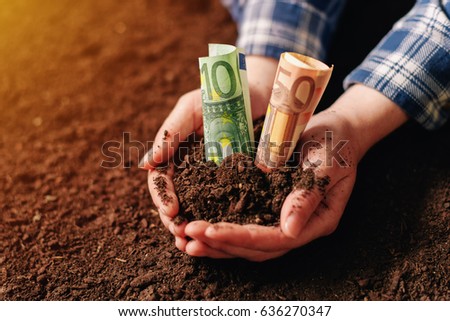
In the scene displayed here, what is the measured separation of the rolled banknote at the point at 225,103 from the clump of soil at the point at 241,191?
6 cm

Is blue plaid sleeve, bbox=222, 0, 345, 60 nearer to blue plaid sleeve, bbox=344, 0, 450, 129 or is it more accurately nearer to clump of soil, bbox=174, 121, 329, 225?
blue plaid sleeve, bbox=344, 0, 450, 129

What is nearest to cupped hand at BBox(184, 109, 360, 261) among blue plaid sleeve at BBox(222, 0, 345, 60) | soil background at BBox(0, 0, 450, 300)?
soil background at BBox(0, 0, 450, 300)

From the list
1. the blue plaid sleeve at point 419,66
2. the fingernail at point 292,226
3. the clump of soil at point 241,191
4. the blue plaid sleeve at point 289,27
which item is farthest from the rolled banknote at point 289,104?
the blue plaid sleeve at point 289,27

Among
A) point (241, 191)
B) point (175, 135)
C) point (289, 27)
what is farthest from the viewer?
point (289, 27)

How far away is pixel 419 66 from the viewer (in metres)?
1.44

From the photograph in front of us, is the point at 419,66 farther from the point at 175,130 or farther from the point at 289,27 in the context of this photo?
the point at 175,130

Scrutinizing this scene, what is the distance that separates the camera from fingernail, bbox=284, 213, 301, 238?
1.14 m

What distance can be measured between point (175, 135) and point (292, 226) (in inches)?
19.5

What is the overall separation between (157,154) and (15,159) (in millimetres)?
738

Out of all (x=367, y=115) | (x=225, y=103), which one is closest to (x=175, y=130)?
(x=225, y=103)

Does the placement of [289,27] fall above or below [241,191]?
above

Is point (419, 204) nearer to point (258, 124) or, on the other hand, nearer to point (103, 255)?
point (258, 124)

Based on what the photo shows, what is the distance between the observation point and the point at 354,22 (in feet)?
6.73
